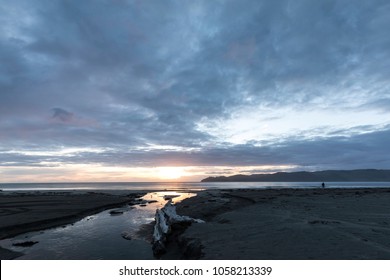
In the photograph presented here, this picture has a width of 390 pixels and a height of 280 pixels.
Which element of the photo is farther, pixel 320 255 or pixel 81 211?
pixel 81 211

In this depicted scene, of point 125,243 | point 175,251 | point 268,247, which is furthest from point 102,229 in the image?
point 268,247

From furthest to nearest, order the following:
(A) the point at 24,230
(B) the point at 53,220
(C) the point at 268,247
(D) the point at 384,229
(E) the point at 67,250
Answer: (B) the point at 53,220 < (A) the point at 24,230 < (E) the point at 67,250 < (D) the point at 384,229 < (C) the point at 268,247

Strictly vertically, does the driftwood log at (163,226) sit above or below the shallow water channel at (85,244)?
above

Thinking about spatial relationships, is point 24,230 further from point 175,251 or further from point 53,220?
point 175,251

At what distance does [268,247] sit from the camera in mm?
12336

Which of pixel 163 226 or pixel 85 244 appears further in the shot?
pixel 85 244

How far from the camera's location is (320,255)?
34.5 ft

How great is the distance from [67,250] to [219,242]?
11.4 metres

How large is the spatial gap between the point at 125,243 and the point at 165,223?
11.6 ft

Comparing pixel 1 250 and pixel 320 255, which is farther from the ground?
pixel 320 255

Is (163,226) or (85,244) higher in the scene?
(163,226)

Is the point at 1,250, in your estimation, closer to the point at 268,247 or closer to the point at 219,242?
the point at 219,242

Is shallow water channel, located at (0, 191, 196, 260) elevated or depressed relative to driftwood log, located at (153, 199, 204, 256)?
depressed
